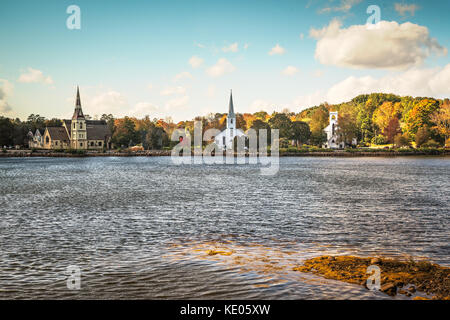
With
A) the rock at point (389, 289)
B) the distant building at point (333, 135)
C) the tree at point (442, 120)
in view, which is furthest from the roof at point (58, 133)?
the rock at point (389, 289)

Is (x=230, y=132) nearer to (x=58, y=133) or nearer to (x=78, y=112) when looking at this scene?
(x=78, y=112)

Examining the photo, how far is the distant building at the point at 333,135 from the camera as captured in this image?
16488cm

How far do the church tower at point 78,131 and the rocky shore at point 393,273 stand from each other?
15845cm

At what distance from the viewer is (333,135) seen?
16688 centimetres

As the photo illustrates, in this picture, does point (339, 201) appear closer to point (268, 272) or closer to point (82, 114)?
point (268, 272)

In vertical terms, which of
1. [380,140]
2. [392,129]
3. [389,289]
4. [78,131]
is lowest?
[389,289]

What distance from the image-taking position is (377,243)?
19.0m

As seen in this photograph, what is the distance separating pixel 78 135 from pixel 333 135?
336 ft

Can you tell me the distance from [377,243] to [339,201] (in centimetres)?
1659

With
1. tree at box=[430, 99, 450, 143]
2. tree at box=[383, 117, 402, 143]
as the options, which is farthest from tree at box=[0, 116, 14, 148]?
tree at box=[430, 99, 450, 143]

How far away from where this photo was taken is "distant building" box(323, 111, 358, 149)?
164875 mm

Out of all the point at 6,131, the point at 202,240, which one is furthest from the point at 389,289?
the point at 6,131

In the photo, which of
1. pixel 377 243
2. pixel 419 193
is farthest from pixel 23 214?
pixel 419 193

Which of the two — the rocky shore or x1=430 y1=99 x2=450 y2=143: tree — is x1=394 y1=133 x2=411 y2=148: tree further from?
the rocky shore
